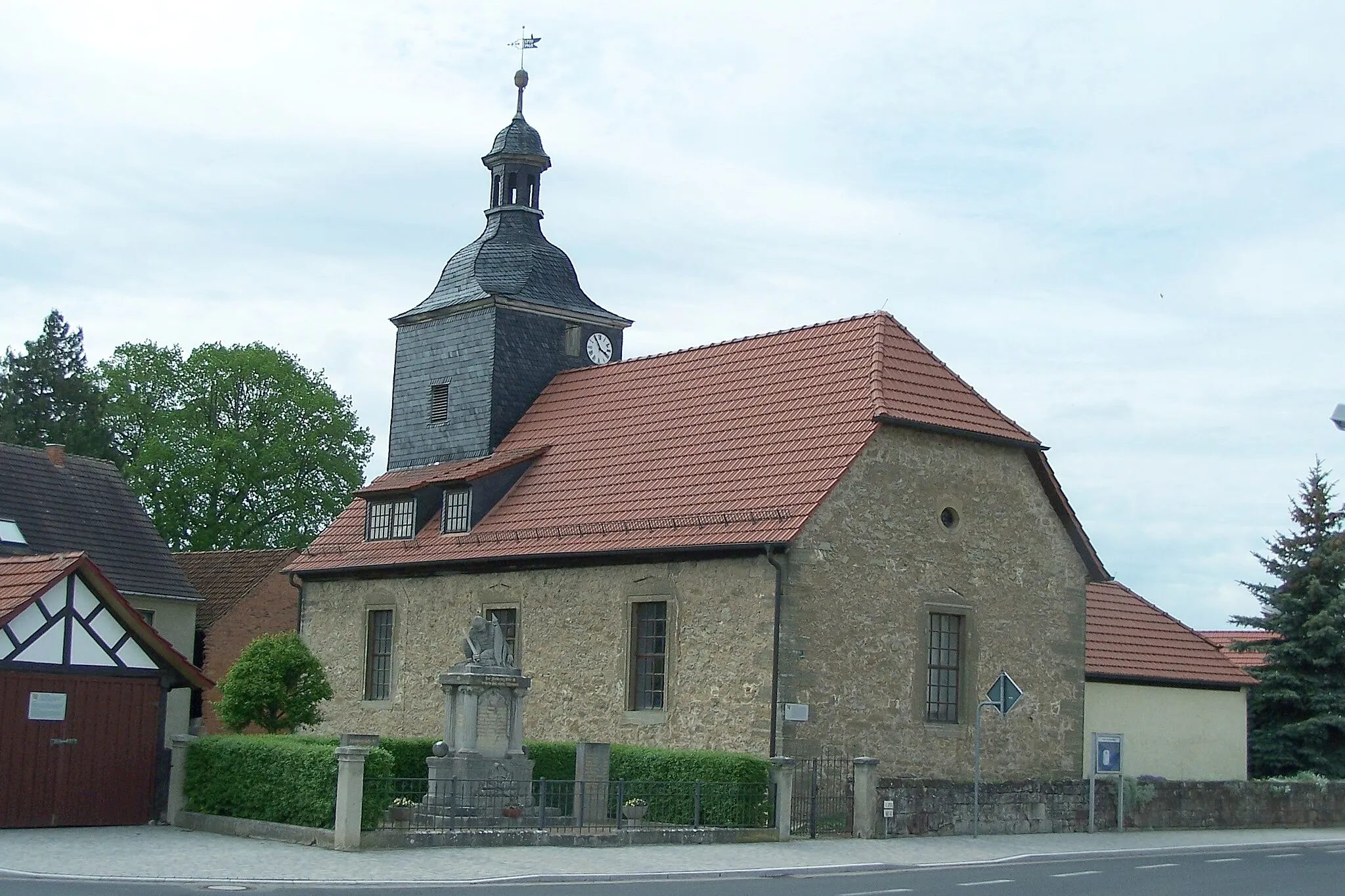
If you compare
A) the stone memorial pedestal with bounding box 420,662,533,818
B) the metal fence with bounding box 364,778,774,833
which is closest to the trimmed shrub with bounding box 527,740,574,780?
the metal fence with bounding box 364,778,774,833

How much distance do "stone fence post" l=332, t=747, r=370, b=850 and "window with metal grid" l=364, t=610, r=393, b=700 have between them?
12779 millimetres

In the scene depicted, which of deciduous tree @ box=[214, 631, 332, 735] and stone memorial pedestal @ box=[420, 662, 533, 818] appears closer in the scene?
stone memorial pedestal @ box=[420, 662, 533, 818]

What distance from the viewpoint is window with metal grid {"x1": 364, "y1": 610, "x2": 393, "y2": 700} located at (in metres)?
32.2

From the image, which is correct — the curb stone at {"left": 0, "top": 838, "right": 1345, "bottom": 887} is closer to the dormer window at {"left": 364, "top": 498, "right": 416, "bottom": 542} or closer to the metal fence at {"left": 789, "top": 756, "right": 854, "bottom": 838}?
the metal fence at {"left": 789, "top": 756, "right": 854, "bottom": 838}

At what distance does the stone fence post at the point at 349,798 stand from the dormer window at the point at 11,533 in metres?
18.4

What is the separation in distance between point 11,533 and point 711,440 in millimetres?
15978

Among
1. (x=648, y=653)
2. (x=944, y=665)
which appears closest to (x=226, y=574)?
(x=648, y=653)

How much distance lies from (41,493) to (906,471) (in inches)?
798

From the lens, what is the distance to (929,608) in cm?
2695

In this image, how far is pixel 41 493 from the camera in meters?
37.1

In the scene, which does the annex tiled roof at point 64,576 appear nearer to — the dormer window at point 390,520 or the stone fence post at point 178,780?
the stone fence post at point 178,780

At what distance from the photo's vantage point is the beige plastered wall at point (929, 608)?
25.4 metres

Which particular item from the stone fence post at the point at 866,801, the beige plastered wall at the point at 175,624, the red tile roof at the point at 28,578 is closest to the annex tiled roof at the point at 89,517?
the beige plastered wall at the point at 175,624

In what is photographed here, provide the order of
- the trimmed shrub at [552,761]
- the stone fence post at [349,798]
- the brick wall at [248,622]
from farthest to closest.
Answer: the brick wall at [248,622]
the trimmed shrub at [552,761]
the stone fence post at [349,798]
